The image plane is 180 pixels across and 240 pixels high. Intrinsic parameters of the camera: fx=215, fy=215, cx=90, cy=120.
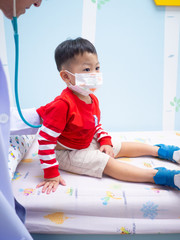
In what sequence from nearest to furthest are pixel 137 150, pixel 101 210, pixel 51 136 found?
pixel 101 210
pixel 51 136
pixel 137 150

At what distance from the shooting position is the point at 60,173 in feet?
3.57

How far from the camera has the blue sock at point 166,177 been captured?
0.95 metres

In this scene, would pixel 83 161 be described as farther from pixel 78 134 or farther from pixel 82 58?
pixel 82 58

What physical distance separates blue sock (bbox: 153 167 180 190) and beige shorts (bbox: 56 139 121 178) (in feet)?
0.82

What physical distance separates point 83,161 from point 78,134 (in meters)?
0.14

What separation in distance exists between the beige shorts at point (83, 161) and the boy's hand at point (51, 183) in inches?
4.1

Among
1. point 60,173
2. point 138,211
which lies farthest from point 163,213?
point 60,173

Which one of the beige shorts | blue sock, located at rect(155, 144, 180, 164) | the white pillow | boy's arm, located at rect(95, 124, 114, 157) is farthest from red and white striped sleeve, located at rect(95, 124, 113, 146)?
the white pillow

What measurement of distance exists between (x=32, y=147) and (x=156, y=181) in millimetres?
775

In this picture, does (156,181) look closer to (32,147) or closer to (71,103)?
(71,103)

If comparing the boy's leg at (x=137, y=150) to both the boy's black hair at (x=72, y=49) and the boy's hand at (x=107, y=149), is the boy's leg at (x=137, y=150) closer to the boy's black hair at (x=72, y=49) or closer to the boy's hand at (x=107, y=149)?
the boy's hand at (x=107, y=149)

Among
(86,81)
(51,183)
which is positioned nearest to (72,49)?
(86,81)

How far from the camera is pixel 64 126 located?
1.02 meters

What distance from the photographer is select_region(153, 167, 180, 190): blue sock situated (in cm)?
95
